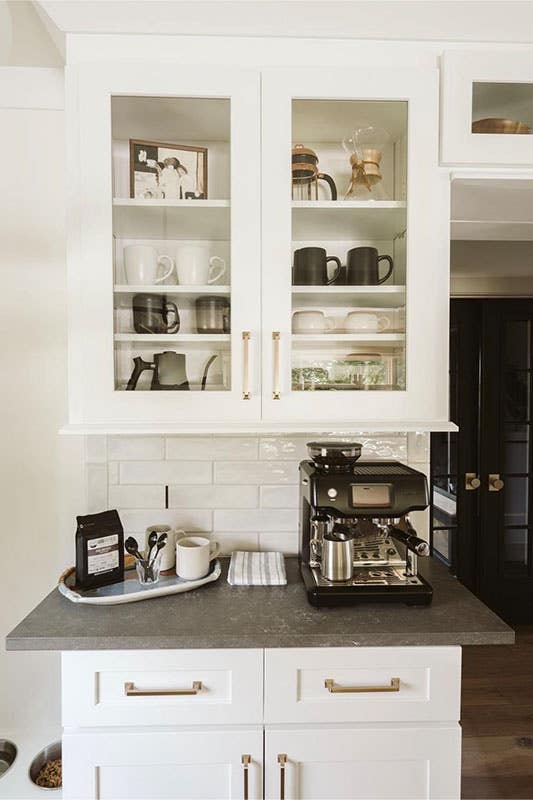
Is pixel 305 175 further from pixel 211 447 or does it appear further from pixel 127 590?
pixel 127 590

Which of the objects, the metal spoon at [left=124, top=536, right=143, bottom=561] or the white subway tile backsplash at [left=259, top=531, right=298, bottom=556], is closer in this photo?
the metal spoon at [left=124, top=536, right=143, bottom=561]

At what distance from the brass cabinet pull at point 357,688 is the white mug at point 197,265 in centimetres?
111

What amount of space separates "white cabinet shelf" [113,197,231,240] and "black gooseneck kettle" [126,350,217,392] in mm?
349

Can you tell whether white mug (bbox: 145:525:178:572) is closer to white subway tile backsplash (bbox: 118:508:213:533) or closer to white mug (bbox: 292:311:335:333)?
white subway tile backsplash (bbox: 118:508:213:533)

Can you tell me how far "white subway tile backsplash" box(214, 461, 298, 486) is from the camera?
1721mm

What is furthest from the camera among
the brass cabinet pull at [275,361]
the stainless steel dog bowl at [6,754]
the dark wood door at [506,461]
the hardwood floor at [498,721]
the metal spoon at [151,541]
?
the dark wood door at [506,461]

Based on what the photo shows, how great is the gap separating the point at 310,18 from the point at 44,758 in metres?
2.39

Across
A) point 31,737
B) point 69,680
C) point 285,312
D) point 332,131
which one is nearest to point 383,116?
point 332,131

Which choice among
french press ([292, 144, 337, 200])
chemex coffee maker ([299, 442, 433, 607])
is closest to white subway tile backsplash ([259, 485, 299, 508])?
chemex coffee maker ([299, 442, 433, 607])

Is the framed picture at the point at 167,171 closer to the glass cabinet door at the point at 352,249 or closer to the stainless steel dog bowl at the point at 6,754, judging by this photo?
the glass cabinet door at the point at 352,249

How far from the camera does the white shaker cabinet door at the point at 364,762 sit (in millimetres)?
1202

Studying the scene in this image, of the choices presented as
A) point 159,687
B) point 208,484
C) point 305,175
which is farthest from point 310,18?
point 159,687

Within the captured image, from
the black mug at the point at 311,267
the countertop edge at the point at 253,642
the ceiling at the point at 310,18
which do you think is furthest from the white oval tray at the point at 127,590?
the ceiling at the point at 310,18

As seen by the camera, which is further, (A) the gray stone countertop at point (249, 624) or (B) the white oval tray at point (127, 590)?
(B) the white oval tray at point (127, 590)
